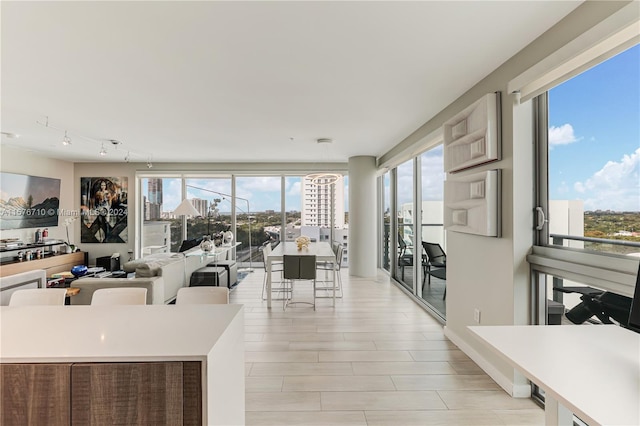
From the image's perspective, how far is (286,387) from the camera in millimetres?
2553

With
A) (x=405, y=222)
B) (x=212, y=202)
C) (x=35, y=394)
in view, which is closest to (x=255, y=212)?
(x=212, y=202)

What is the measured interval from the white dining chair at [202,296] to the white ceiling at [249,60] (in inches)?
70.2

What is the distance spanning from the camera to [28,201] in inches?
242

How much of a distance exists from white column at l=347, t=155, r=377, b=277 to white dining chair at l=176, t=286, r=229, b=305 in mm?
4791

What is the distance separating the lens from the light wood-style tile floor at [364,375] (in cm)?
221

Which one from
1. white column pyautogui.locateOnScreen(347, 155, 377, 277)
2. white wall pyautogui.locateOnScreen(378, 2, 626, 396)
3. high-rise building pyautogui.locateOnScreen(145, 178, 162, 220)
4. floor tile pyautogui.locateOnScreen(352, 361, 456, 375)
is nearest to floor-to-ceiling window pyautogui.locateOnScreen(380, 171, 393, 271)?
white column pyautogui.locateOnScreen(347, 155, 377, 277)

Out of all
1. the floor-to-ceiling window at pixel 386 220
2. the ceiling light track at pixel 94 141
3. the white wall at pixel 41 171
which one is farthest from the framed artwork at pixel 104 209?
the floor-to-ceiling window at pixel 386 220

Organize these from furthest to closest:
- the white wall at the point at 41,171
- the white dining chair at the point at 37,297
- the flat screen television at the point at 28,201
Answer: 1. the white wall at the point at 41,171
2. the flat screen television at the point at 28,201
3. the white dining chair at the point at 37,297

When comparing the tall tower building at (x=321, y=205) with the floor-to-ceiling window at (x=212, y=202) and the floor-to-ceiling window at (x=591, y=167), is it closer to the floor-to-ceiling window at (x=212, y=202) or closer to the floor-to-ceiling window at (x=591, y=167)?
the floor-to-ceiling window at (x=212, y=202)

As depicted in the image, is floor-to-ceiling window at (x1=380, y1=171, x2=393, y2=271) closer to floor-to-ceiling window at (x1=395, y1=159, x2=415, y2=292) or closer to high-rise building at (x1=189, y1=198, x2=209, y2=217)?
floor-to-ceiling window at (x1=395, y1=159, x2=415, y2=292)

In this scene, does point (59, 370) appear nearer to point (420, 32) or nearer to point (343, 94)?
point (420, 32)

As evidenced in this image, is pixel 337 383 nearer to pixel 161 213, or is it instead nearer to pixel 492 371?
pixel 492 371

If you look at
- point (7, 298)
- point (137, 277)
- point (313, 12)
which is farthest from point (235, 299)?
point (313, 12)

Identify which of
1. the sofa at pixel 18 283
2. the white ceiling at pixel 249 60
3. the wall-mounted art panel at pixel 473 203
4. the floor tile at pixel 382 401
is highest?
the white ceiling at pixel 249 60
